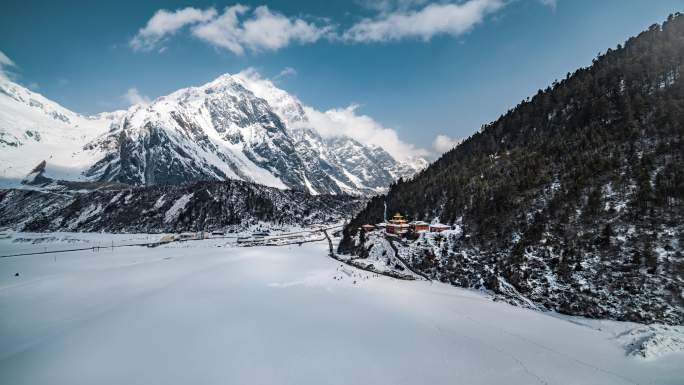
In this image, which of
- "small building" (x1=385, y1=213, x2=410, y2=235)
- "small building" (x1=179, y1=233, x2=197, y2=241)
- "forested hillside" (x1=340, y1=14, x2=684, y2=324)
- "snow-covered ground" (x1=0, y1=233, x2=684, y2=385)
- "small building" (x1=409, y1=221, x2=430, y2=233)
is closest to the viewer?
"snow-covered ground" (x1=0, y1=233, x2=684, y2=385)

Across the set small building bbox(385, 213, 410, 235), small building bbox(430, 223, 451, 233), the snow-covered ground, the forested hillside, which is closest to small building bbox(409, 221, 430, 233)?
small building bbox(430, 223, 451, 233)

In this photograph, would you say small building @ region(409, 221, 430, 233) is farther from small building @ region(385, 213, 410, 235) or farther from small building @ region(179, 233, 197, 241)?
small building @ region(179, 233, 197, 241)

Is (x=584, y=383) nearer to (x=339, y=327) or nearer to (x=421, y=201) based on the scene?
(x=339, y=327)

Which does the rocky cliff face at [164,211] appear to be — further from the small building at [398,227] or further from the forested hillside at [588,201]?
the small building at [398,227]

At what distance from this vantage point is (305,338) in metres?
23.5

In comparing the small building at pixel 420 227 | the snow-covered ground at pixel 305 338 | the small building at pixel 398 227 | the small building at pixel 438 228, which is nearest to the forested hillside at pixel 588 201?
the small building at pixel 438 228

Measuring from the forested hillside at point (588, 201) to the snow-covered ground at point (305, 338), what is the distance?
17.0 ft

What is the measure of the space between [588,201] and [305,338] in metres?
41.1

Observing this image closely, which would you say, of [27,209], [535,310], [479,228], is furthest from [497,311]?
[27,209]

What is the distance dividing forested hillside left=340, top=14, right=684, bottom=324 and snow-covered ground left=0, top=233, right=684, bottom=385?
17.0 feet

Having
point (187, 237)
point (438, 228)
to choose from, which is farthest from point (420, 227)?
point (187, 237)

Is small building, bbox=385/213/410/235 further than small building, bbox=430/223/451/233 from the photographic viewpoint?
Yes

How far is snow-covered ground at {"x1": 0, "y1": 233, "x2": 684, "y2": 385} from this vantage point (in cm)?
1909

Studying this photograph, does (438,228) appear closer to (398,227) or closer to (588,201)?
(398,227)
